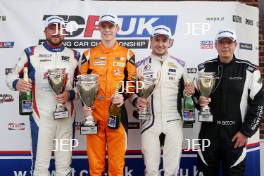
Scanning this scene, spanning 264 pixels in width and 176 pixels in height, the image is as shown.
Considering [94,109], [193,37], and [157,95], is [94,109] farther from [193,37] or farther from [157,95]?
[193,37]

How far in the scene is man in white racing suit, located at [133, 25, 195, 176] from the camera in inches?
136

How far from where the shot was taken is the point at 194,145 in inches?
166

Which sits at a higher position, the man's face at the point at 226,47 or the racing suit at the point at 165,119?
the man's face at the point at 226,47

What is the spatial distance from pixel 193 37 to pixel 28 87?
6.38 ft

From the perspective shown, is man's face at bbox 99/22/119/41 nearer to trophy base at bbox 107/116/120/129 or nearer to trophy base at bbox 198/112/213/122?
trophy base at bbox 107/116/120/129

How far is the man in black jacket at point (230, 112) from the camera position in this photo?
11.3ft

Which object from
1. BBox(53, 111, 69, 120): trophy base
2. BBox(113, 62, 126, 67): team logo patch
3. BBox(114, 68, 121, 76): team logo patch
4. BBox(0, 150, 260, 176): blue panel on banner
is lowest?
BBox(0, 150, 260, 176): blue panel on banner

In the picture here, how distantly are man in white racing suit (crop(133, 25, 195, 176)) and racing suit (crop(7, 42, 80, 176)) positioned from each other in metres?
0.69

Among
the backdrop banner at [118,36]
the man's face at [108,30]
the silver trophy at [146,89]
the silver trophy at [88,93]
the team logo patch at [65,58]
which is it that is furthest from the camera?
the backdrop banner at [118,36]

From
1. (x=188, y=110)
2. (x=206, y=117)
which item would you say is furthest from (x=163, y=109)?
(x=206, y=117)

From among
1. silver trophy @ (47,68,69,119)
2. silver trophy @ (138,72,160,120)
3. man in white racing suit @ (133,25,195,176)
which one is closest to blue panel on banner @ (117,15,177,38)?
man in white racing suit @ (133,25,195,176)

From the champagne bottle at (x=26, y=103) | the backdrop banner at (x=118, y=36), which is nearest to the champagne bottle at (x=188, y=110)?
the backdrop banner at (x=118, y=36)

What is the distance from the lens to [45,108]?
11.6 feet

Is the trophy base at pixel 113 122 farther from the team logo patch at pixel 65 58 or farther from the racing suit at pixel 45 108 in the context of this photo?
the team logo patch at pixel 65 58
